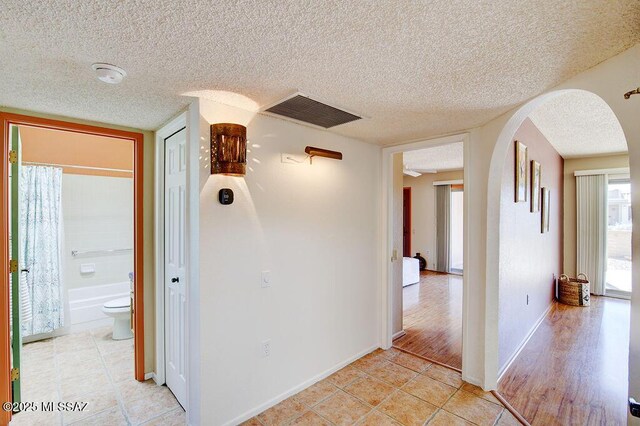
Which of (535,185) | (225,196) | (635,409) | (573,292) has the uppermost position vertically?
(535,185)

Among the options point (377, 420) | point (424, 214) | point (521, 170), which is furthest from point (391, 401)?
point (424, 214)

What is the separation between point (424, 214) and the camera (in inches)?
298

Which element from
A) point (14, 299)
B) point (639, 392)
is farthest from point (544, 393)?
point (14, 299)

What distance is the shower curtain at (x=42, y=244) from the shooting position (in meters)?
3.39

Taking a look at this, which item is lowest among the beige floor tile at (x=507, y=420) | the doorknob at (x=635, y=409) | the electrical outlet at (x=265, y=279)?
the beige floor tile at (x=507, y=420)

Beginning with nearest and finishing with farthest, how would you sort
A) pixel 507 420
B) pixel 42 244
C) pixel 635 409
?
pixel 635 409
pixel 507 420
pixel 42 244

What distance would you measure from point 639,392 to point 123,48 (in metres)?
2.51

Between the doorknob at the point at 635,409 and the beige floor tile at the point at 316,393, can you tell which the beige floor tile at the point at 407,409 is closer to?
the beige floor tile at the point at 316,393

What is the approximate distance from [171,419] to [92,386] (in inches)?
37.3

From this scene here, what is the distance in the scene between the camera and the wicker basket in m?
4.68

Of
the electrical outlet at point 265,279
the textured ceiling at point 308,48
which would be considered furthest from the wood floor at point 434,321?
the textured ceiling at point 308,48

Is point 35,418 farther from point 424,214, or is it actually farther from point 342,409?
point 424,214

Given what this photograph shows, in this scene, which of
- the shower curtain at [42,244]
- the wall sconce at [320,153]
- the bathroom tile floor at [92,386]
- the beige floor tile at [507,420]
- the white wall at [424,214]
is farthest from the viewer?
the white wall at [424,214]

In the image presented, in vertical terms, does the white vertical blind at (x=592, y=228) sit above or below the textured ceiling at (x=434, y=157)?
below
